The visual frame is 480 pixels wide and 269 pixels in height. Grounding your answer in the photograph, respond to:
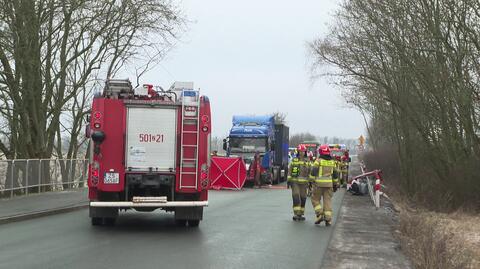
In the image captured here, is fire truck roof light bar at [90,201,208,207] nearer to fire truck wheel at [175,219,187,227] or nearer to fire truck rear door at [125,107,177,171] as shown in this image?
fire truck rear door at [125,107,177,171]

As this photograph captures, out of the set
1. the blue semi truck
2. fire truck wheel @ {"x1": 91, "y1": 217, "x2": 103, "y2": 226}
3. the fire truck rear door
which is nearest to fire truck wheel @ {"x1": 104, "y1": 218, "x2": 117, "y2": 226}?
fire truck wheel @ {"x1": 91, "y1": 217, "x2": 103, "y2": 226}

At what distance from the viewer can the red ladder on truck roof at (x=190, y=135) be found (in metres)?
11.6

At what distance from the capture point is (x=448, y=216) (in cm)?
1764

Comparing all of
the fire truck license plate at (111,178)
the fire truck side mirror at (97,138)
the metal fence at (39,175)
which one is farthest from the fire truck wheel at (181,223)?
the metal fence at (39,175)

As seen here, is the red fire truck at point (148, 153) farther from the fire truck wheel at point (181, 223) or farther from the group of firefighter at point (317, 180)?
the group of firefighter at point (317, 180)

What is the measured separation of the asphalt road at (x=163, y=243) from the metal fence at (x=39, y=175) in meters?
4.21

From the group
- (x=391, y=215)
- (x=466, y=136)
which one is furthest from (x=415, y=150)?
(x=391, y=215)

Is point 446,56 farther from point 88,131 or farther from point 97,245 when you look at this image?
point 97,245

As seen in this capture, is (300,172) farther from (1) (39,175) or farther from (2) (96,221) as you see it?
(1) (39,175)

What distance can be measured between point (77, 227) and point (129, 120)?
2681mm

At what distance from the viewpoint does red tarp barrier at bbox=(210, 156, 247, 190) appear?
27.8 m

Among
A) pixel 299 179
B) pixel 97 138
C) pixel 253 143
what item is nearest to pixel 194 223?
pixel 299 179

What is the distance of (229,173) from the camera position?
27.9m

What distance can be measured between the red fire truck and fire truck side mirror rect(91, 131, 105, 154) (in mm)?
19
